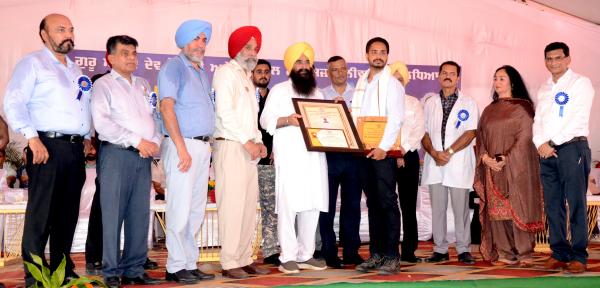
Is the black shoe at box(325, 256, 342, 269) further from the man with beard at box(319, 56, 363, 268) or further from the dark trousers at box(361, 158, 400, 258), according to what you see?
the dark trousers at box(361, 158, 400, 258)

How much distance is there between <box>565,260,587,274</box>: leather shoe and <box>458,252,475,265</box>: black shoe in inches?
32.5

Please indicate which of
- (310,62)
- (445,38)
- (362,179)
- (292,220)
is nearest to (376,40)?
(310,62)

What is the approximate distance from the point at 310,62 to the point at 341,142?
0.67 meters

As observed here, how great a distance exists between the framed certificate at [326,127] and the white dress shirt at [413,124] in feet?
2.62

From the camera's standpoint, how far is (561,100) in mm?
5691

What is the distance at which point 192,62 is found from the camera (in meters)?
5.39

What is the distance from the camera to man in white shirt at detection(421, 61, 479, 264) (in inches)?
251

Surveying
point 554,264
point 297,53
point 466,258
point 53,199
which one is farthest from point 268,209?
point 554,264

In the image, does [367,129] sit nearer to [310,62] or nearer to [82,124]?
[310,62]

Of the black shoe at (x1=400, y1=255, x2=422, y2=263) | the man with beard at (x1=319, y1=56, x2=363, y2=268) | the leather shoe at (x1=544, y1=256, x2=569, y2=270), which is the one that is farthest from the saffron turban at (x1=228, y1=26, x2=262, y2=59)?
the leather shoe at (x1=544, y1=256, x2=569, y2=270)

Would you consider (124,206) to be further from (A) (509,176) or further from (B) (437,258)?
(A) (509,176)

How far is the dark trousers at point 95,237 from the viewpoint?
5832 mm

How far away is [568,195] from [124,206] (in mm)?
3042

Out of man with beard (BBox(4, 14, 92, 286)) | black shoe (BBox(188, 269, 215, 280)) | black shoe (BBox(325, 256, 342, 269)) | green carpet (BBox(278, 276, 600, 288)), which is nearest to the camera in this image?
green carpet (BBox(278, 276, 600, 288))
